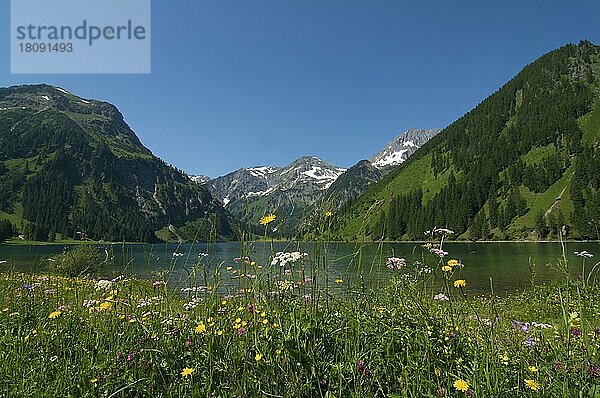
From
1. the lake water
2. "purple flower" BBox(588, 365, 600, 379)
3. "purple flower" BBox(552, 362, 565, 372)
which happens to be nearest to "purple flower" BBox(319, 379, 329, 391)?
the lake water

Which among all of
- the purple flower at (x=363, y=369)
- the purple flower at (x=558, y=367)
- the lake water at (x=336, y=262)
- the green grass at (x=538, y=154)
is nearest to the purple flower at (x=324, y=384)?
the purple flower at (x=363, y=369)

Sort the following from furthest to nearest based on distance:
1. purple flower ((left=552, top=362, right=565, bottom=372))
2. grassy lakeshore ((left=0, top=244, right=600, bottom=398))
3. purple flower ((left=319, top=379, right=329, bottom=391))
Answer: purple flower ((left=319, top=379, right=329, bottom=391)) → grassy lakeshore ((left=0, top=244, right=600, bottom=398)) → purple flower ((left=552, top=362, right=565, bottom=372))

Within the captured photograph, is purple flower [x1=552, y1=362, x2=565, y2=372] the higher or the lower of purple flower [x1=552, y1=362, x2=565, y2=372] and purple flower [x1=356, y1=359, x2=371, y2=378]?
the higher

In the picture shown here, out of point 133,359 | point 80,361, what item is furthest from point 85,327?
point 133,359

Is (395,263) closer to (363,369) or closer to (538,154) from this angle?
(363,369)

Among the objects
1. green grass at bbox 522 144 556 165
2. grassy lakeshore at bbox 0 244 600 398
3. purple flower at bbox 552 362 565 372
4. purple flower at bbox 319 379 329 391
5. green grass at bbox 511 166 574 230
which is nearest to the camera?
purple flower at bbox 552 362 565 372

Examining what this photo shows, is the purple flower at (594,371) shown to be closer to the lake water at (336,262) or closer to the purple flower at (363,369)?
the lake water at (336,262)

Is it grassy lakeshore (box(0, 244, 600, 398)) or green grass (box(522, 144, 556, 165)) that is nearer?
grassy lakeshore (box(0, 244, 600, 398))

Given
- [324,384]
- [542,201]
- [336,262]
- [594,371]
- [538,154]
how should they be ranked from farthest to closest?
[538,154]
[542,201]
[336,262]
[324,384]
[594,371]

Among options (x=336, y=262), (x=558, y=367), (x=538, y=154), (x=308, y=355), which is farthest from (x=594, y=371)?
(x=538, y=154)

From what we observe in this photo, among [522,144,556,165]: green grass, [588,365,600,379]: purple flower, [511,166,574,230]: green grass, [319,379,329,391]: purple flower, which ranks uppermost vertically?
[522,144,556,165]: green grass

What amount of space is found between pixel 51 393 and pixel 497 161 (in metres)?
220

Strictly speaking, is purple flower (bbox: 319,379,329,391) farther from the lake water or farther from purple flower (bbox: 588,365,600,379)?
purple flower (bbox: 588,365,600,379)

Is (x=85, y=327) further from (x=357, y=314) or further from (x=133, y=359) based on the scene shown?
(x=357, y=314)
